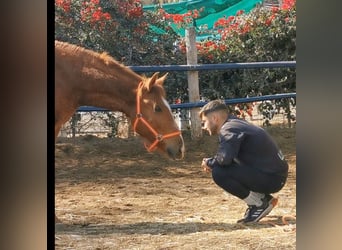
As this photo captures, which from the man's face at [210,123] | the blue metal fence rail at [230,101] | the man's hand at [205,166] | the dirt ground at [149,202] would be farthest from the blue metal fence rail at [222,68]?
the man's hand at [205,166]

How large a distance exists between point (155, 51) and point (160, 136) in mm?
642

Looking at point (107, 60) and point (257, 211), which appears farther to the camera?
point (257, 211)

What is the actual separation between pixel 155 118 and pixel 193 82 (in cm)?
40

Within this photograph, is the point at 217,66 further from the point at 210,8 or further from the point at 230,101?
the point at 210,8

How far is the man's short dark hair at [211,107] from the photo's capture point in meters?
4.70

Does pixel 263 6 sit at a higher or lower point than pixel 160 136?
higher

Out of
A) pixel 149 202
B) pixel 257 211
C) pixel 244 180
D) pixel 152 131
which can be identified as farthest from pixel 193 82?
pixel 257 211

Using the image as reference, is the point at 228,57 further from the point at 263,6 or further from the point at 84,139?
the point at 84,139

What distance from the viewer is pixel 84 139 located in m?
4.59

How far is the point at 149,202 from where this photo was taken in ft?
15.4

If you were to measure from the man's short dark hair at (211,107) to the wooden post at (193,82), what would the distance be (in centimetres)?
4

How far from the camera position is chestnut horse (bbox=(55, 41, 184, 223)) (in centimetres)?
457

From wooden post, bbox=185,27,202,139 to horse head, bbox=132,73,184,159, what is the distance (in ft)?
0.42
